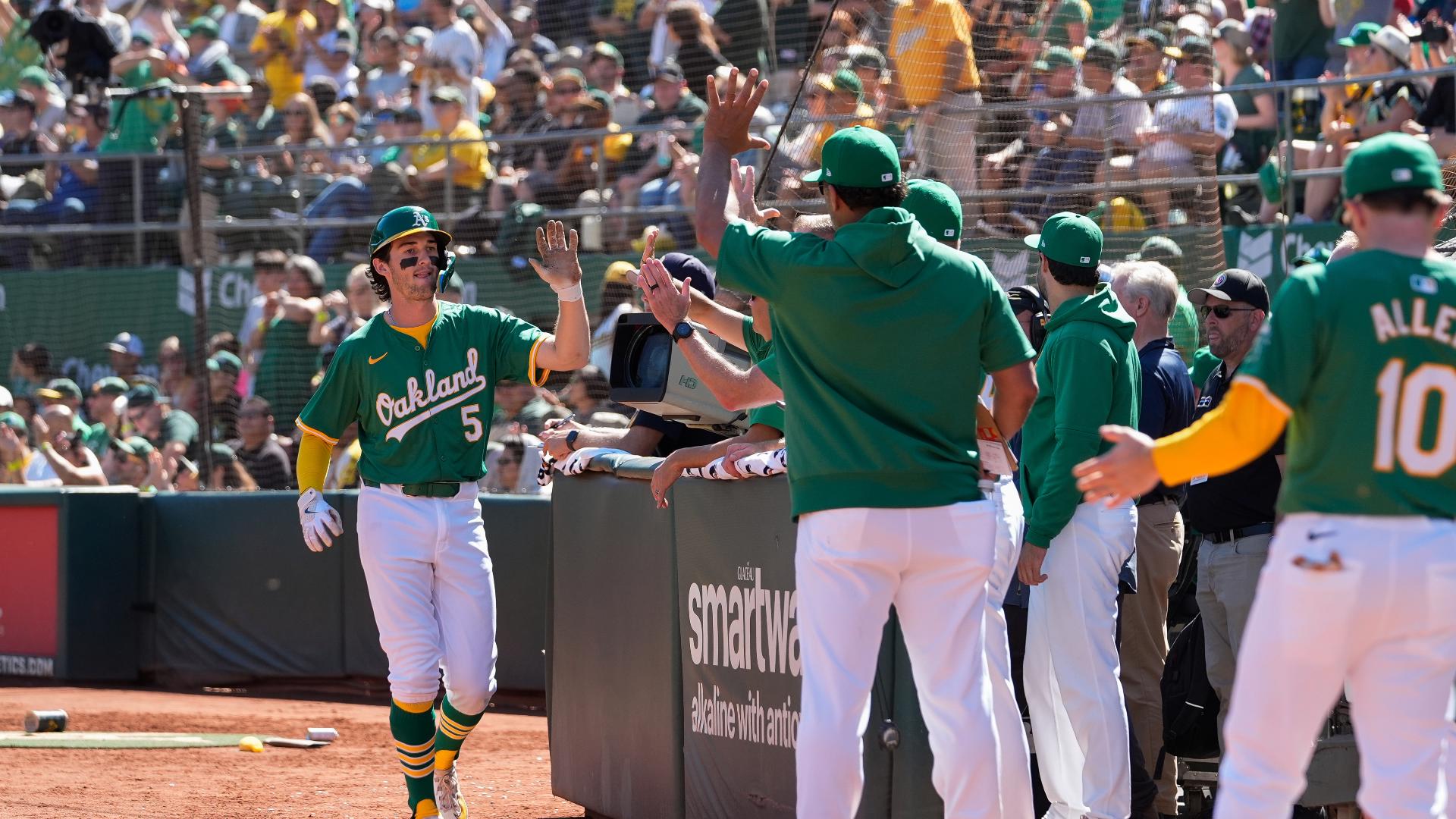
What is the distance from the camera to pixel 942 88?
32.8ft

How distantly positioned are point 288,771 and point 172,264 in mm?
7360

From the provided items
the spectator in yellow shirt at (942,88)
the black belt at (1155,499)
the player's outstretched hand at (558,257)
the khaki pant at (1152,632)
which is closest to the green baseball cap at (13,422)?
the spectator in yellow shirt at (942,88)

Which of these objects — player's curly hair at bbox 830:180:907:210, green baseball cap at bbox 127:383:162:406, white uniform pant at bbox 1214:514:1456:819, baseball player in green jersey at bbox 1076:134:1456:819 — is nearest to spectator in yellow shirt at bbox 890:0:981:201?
player's curly hair at bbox 830:180:907:210

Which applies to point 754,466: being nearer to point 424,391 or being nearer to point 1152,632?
point 424,391

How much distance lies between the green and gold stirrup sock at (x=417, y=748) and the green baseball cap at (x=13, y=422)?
7670mm

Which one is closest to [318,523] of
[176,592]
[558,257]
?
[558,257]

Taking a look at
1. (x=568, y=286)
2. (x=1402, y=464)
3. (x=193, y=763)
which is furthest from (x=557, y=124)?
(x=1402, y=464)

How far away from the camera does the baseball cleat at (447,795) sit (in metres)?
6.16

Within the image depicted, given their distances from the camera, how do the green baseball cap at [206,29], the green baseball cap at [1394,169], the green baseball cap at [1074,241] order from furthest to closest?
the green baseball cap at [206,29] < the green baseball cap at [1074,241] < the green baseball cap at [1394,169]

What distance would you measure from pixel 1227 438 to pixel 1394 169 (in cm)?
63

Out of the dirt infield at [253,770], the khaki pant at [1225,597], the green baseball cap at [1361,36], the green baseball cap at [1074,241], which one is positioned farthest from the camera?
the green baseball cap at [1361,36]

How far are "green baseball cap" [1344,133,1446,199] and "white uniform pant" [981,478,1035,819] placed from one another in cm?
137

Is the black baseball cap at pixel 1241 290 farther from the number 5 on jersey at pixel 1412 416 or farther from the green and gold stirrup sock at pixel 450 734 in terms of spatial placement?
the green and gold stirrup sock at pixel 450 734

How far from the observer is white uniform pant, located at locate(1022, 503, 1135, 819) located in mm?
5129
